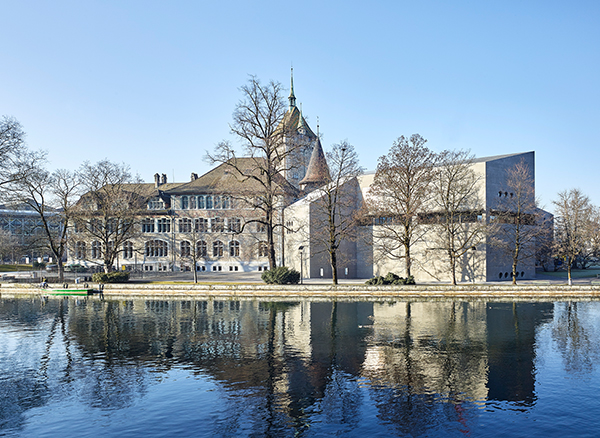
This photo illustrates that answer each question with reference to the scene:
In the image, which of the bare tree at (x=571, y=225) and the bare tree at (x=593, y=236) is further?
the bare tree at (x=593, y=236)

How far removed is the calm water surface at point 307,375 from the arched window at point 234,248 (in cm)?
3306

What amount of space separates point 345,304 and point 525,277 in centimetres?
2363

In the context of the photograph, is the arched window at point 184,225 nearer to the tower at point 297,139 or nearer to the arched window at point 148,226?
the arched window at point 148,226

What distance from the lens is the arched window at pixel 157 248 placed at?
223ft

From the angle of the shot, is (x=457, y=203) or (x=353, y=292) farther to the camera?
(x=457, y=203)

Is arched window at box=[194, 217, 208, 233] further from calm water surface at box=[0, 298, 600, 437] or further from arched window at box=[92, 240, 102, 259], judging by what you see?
calm water surface at box=[0, 298, 600, 437]

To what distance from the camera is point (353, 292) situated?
1594 inches

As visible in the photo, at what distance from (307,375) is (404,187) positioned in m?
29.4

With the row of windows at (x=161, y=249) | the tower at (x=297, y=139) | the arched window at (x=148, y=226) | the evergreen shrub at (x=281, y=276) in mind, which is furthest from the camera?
the tower at (x=297, y=139)

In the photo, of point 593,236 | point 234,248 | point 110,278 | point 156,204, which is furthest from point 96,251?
point 593,236

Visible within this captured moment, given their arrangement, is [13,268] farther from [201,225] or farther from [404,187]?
[404,187]

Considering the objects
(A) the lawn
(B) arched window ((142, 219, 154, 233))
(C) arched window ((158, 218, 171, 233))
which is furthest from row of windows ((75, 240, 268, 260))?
(A) the lawn

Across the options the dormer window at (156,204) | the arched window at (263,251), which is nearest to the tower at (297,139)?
the arched window at (263,251)

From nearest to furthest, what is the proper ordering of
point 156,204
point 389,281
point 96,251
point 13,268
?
1. point 389,281
2. point 156,204
3. point 96,251
4. point 13,268
